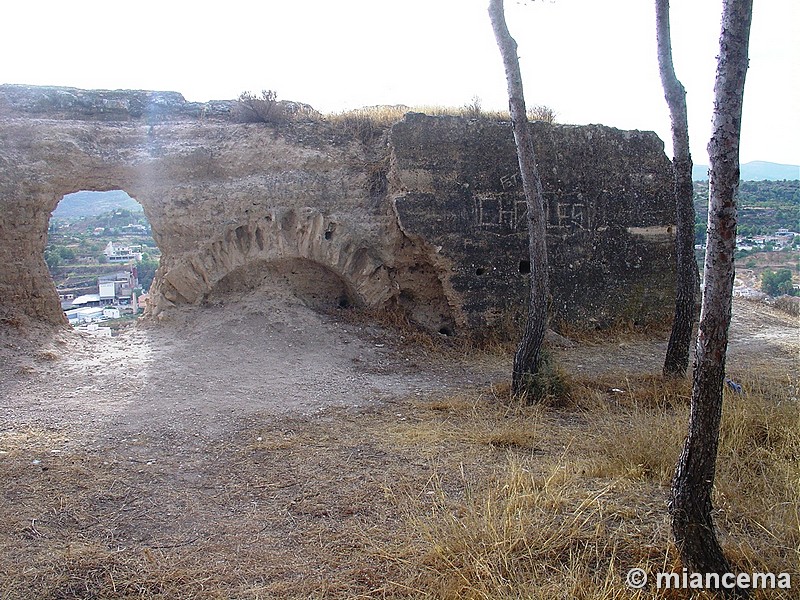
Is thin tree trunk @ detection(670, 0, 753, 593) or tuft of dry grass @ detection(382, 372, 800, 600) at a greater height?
thin tree trunk @ detection(670, 0, 753, 593)

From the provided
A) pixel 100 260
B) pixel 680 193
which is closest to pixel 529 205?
pixel 680 193

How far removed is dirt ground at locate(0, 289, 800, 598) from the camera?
3105 millimetres

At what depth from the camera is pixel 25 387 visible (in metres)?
6.14

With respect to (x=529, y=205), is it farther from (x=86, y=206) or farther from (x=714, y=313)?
(x=86, y=206)

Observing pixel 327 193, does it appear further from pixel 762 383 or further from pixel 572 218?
pixel 762 383

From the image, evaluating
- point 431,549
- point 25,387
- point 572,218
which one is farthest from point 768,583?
point 572,218

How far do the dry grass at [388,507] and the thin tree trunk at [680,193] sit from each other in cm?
125

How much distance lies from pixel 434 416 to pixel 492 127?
14.6 feet

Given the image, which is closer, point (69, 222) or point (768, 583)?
point (768, 583)

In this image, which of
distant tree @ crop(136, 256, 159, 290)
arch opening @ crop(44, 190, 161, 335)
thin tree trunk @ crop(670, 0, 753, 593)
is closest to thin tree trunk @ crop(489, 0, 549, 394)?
thin tree trunk @ crop(670, 0, 753, 593)

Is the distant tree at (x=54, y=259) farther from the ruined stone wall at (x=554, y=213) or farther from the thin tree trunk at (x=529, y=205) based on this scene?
the thin tree trunk at (x=529, y=205)

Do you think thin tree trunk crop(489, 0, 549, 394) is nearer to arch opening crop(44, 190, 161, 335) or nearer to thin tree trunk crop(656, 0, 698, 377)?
thin tree trunk crop(656, 0, 698, 377)

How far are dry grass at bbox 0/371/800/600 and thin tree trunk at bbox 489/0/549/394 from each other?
845 mm

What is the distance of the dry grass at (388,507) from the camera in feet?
9.52
